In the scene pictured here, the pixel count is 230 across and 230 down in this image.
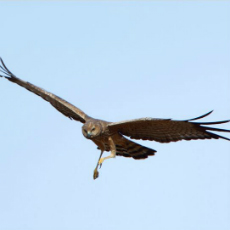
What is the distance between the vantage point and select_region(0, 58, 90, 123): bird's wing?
16750 mm

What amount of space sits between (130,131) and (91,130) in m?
0.83

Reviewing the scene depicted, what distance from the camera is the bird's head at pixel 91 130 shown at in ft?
51.3

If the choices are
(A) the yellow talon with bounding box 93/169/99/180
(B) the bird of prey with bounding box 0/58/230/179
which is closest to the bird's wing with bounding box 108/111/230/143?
(B) the bird of prey with bounding box 0/58/230/179

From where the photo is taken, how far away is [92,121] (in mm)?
15875

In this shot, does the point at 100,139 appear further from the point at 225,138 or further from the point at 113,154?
the point at 225,138

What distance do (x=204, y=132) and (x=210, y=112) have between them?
5.48 feet

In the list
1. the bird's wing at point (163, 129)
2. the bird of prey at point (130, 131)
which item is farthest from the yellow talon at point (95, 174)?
the bird's wing at point (163, 129)

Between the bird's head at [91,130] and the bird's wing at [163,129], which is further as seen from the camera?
the bird's head at [91,130]

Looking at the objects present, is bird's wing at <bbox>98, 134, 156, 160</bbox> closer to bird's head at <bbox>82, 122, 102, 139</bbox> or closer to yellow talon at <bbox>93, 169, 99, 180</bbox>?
yellow talon at <bbox>93, 169, 99, 180</bbox>

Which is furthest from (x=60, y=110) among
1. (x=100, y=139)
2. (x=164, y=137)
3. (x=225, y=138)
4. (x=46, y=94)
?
(x=225, y=138)

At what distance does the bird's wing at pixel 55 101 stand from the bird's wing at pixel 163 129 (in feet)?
3.60

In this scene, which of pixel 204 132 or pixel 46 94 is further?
pixel 46 94

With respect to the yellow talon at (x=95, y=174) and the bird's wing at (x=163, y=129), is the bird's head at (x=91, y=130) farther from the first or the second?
the yellow talon at (x=95, y=174)

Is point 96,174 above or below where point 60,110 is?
below
